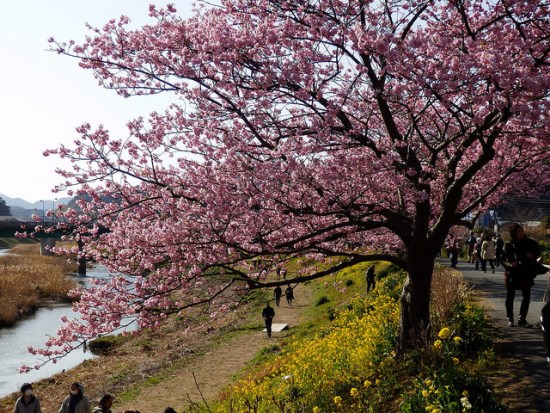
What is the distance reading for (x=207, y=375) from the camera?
65.9 feet

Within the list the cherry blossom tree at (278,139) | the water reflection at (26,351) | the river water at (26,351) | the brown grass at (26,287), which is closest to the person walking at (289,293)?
the cherry blossom tree at (278,139)

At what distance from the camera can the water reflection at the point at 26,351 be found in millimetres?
24703

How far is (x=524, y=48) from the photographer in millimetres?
7301

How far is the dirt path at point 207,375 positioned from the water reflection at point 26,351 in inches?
226

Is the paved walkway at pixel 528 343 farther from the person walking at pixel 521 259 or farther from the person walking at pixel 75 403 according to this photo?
the person walking at pixel 75 403

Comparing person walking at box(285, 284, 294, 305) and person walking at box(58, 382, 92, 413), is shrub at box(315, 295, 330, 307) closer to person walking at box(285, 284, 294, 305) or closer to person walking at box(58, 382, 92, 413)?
person walking at box(285, 284, 294, 305)

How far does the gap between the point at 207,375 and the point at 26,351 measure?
512 inches

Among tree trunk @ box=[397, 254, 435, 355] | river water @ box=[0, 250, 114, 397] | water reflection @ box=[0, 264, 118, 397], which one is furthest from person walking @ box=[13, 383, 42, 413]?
river water @ box=[0, 250, 114, 397]

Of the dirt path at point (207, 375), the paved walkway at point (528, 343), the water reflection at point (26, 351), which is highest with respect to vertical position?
the paved walkway at point (528, 343)

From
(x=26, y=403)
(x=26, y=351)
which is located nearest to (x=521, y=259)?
(x=26, y=403)

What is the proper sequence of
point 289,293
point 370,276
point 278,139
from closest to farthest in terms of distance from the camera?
point 278,139 → point 289,293 → point 370,276

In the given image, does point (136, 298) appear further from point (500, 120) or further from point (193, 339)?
point (193, 339)

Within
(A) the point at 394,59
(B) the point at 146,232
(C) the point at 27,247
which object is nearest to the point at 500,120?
(A) the point at 394,59

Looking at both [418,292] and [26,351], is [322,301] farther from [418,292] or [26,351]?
[418,292]
